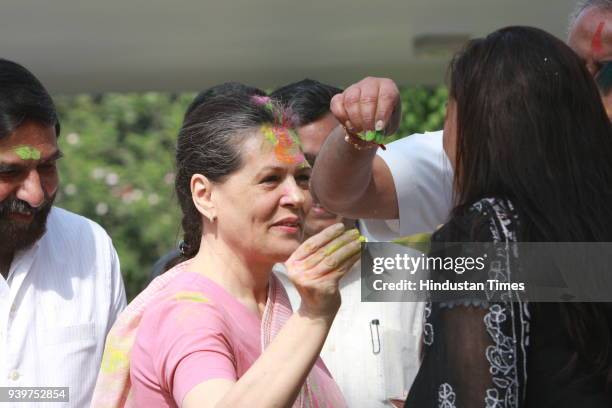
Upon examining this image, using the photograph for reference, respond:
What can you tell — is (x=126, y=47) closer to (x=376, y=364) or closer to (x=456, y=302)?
(x=376, y=364)

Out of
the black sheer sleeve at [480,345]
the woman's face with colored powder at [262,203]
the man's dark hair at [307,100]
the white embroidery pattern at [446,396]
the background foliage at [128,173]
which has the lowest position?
the background foliage at [128,173]

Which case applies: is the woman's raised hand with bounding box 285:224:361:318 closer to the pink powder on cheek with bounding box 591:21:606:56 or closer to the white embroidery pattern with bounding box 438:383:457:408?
the white embroidery pattern with bounding box 438:383:457:408

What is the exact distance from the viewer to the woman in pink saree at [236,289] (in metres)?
1.71

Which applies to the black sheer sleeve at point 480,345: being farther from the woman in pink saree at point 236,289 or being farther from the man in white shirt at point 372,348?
the man in white shirt at point 372,348

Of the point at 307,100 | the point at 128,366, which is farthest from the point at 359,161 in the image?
the point at 307,100

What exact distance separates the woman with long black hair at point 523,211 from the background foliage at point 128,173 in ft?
18.2

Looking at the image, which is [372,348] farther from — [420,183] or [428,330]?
[428,330]

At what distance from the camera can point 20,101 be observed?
111 inches

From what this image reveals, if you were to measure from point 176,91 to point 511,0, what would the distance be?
1.73 meters

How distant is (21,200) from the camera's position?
9.32 feet

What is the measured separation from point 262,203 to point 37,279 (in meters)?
1.10

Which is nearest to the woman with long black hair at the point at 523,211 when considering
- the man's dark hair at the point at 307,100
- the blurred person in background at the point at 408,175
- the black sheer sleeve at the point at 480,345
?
the black sheer sleeve at the point at 480,345

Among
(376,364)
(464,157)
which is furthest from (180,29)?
(464,157)

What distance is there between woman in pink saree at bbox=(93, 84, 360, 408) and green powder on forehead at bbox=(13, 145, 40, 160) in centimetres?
64
